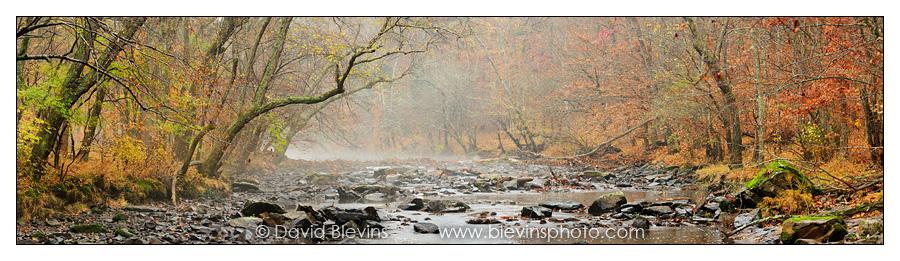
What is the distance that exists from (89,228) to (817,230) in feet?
25.8

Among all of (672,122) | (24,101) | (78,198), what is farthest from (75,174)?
(672,122)

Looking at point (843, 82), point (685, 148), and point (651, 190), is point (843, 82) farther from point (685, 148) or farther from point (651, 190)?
point (685, 148)

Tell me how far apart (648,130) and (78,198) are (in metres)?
15.9

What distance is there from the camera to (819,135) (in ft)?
31.3

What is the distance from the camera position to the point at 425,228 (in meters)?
7.11

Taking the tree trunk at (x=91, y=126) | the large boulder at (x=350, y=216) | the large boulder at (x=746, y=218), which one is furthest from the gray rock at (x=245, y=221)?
the large boulder at (x=746, y=218)

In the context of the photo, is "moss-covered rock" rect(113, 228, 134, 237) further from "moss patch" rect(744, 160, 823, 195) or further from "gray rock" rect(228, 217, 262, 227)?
"moss patch" rect(744, 160, 823, 195)

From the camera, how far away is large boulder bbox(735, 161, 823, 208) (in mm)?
7023

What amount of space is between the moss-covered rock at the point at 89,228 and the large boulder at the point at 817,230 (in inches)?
296

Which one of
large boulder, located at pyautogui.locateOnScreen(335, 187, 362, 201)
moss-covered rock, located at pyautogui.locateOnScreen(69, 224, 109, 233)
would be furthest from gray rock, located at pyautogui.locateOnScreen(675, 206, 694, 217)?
moss-covered rock, located at pyautogui.locateOnScreen(69, 224, 109, 233)

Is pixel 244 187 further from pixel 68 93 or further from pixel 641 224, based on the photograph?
pixel 641 224

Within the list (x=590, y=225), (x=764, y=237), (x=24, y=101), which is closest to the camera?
(x=764, y=237)

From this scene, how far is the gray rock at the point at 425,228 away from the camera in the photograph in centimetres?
705

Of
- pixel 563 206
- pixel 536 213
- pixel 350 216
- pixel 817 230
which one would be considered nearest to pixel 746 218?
pixel 817 230
